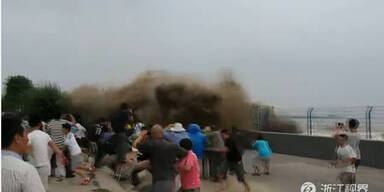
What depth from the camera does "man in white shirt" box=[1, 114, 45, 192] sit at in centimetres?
239

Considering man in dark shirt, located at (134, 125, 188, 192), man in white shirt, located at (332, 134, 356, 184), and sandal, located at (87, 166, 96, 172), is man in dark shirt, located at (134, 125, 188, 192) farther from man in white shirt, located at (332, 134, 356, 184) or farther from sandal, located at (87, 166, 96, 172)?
sandal, located at (87, 166, 96, 172)

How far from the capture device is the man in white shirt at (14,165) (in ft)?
7.85

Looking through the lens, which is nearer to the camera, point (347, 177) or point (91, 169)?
point (347, 177)

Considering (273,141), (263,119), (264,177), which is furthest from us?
(263,119)

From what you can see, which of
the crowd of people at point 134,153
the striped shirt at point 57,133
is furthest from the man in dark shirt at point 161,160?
the striped shirt at point 57,133

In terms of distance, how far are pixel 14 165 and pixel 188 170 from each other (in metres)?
3.92

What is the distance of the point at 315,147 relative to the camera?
601 inches

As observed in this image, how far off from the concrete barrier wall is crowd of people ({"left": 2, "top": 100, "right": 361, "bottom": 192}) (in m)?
3.35

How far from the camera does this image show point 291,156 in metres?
16.2

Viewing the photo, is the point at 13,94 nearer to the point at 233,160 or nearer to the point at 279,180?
the point at 233,160

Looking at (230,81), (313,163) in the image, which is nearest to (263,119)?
(230,81)

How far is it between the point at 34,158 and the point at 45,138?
0.93ft

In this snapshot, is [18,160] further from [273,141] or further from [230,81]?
[230,81]

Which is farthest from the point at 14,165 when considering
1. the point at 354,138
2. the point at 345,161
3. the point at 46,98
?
the point at 46,98
